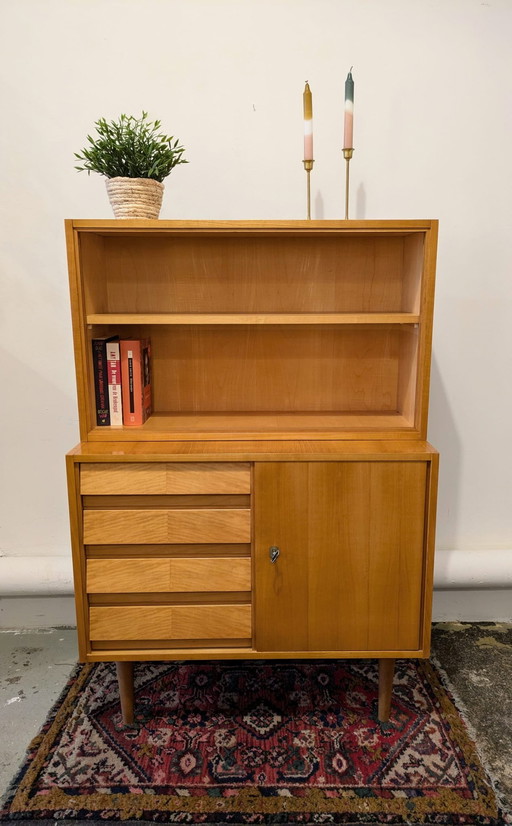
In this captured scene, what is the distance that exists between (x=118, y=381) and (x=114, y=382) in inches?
0.5

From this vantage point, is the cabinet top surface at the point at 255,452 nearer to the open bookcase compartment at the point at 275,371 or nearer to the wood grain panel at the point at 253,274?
the open bookcase compartment at the point at 275,371

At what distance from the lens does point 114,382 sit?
172 centimetres

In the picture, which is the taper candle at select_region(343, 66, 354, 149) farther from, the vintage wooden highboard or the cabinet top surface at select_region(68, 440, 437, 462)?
the cabinet top surface at select_region(68, 440, 437, 462)

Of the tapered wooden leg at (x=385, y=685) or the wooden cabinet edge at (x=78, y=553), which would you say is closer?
the wooden cabinet edge at (x=78, y=553)

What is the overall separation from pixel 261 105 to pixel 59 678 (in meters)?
2.05

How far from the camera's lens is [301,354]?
1.94 metres

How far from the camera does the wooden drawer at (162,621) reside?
63.6 inches

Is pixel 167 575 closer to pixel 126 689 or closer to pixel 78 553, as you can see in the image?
pixel 78 553

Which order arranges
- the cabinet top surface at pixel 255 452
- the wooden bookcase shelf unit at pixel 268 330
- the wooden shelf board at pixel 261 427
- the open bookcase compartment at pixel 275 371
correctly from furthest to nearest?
the open bookcase compartment at pixel 275 371
the wooden bookcase shelf unit at pixel 268 330
the wooden shelf board at pixel 261 427
the cabinet top surface at pixel 255 452

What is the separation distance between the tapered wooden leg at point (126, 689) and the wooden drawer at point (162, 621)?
0.14m

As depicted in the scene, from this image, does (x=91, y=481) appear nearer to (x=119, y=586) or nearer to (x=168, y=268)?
(x=119, y=586)

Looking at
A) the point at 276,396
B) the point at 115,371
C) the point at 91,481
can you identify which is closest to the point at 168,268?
the point at 115,371

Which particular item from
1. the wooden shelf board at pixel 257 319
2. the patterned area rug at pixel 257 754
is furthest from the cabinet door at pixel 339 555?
the wooden shelf board at pixel 257 319

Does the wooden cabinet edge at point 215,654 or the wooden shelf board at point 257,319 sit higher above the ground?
the wooden shelf board at point 257,319
